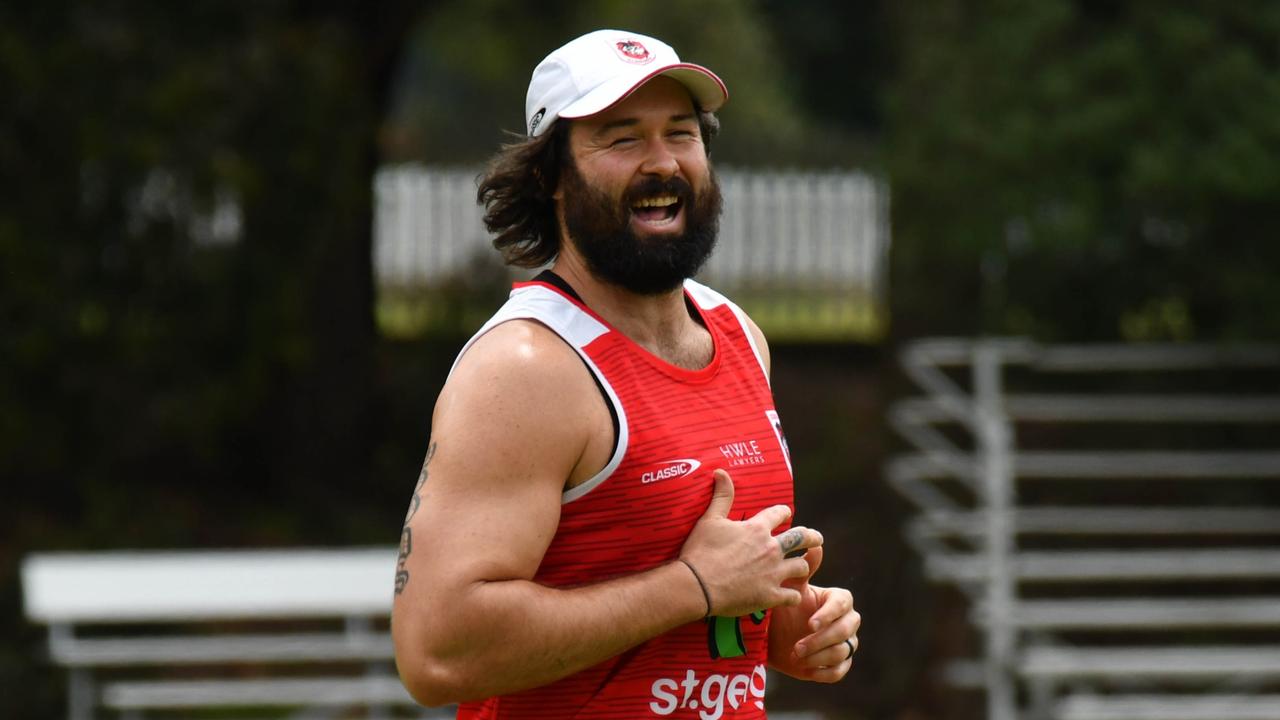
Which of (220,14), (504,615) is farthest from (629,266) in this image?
(220,14)

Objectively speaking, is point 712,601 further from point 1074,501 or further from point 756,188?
point 756,188

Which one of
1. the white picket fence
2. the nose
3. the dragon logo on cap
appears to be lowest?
the nose

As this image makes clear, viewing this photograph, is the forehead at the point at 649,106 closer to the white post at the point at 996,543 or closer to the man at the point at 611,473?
the man at the point at 611,473

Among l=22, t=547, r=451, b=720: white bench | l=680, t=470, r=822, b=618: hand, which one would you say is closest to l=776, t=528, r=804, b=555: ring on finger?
l=680, t=470, r=822, b=618: hand

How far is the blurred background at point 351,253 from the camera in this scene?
8.27m

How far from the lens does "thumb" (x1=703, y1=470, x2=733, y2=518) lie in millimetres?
2721

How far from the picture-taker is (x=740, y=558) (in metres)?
2.68

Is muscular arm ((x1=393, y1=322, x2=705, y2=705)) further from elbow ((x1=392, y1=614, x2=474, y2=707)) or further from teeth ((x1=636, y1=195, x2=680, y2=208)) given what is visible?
teeth ((x1=636, y1=195, x2=680, y2=208))

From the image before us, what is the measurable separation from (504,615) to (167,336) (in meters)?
7.23

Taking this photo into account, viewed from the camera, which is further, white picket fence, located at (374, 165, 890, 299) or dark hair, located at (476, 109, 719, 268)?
white picket fence, located at (374, 165, 890, 299)

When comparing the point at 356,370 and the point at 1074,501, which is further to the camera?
the point at 356,370

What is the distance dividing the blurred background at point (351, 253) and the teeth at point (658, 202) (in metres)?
5.58

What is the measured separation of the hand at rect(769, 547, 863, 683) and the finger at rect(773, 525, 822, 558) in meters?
0.15

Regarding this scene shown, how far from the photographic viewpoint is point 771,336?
1311cm
